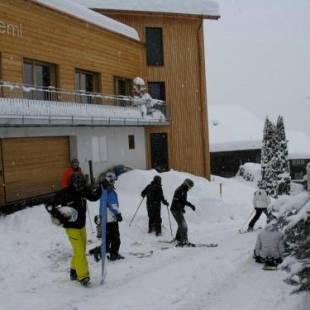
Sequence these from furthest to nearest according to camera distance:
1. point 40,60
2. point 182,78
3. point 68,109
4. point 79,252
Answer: point 182,78 < point 40,60 < point 68,109 < point 79,252

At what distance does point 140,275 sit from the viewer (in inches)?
336

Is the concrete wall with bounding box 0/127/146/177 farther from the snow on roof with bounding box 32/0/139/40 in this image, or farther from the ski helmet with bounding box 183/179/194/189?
the ski helmet with bounding box 183/179/194/189

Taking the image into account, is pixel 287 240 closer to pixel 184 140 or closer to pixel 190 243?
pixel 190 243

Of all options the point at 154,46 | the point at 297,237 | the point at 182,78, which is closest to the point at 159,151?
the point at 182,78

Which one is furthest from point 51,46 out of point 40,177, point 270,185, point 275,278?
point 270,185

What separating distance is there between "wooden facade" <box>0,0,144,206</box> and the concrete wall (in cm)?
25

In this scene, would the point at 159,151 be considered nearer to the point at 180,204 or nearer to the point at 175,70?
the point at 175,70

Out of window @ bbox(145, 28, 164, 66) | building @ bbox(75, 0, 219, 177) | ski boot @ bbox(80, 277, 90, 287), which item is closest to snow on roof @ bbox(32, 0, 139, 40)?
window @ bbox(145, 28, 164, 66)

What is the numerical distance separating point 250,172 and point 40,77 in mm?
22763

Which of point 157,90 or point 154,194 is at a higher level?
point 157,90

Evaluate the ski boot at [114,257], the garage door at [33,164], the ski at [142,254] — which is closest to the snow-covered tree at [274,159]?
the garage door at [33,164]

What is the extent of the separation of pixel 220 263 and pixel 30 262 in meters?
3.70

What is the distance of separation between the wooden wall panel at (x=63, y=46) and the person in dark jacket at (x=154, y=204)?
21.7 ft

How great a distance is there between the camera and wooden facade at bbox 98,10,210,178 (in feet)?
89.9
